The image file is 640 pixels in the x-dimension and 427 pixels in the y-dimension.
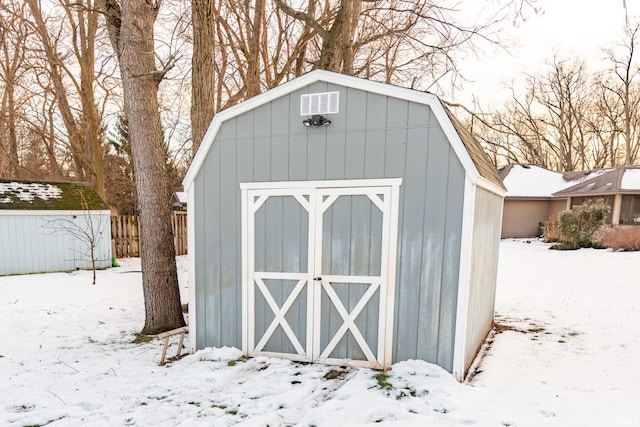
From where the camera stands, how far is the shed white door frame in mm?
3354

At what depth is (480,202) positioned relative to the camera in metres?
3.39

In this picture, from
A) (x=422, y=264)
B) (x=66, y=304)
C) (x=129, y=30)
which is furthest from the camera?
(x=66, y=304)

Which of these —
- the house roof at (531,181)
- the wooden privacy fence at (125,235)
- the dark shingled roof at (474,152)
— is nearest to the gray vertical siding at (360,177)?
the dark shingled roof at (474,152)

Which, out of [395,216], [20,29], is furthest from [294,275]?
[20,29]

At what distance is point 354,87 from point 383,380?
2822 mm

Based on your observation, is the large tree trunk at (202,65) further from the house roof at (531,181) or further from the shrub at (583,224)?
the house roof at (531,181)

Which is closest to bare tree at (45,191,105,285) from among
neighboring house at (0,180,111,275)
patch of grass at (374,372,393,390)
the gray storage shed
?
neighboring house at (0,180,111,275)

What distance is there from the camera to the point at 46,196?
32.6 feet

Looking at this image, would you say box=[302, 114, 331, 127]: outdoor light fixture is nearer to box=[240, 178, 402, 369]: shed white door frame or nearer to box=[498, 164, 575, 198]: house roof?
box=[240, 178, 402, 369]: shed white door frame

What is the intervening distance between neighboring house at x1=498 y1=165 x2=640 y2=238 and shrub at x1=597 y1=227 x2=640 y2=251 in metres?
3.96

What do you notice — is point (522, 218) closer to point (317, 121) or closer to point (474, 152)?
point (474, 152)

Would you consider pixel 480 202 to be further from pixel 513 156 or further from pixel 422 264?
pixel 513 156

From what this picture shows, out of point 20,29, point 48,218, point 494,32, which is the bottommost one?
point 48,218

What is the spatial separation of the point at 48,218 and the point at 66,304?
15.0 feet
